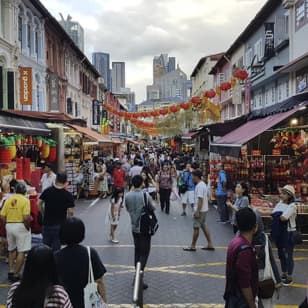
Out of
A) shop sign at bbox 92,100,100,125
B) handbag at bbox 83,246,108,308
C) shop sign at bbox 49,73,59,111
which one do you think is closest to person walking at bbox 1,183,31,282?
handbag at bbox 83,246,108,308

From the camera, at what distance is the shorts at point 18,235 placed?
765cm

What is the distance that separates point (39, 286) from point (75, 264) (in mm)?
863

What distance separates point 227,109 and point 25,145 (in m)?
22.2

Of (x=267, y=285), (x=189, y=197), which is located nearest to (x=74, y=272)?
(x=267, y=285)

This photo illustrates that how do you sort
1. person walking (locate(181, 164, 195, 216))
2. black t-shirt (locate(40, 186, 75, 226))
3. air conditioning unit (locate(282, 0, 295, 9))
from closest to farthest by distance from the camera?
black t-shirt (locate(40, 186, 75, 226)) < person walking (locate(181, 164, 195, 216)) < air conditioning unit (locate(282, 0, 295, 9))

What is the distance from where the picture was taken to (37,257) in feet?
10.3

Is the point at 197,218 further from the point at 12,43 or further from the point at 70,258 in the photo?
the point at 12,43

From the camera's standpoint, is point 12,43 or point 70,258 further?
point 12,43

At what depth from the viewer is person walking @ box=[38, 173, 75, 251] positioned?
7245 mm

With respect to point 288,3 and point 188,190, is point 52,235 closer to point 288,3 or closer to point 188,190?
point 188,190

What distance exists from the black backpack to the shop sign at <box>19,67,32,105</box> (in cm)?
1399

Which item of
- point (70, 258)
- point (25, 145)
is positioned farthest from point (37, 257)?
point (25, 145)

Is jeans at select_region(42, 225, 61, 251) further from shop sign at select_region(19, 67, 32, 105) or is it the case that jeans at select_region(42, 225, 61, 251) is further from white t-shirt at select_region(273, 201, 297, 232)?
shop sign at select_region(19, 67, 32, 105)

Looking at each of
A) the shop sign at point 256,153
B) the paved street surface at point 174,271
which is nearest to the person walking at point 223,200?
the paved street surface at point 174,271
